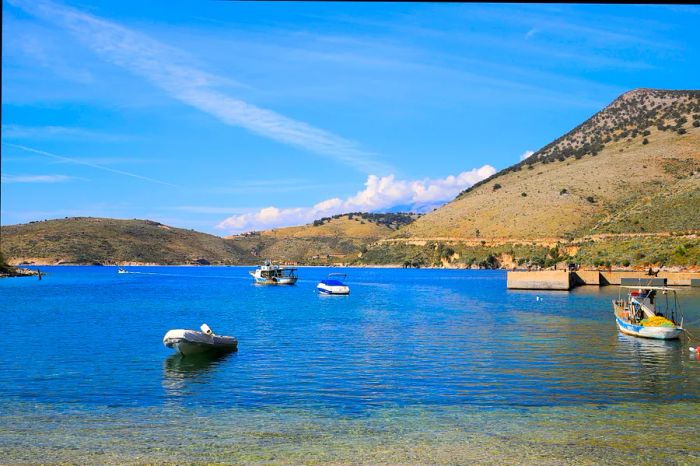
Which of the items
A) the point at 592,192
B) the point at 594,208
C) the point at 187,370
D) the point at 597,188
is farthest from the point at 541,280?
the point at 597,188

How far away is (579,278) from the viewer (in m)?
101

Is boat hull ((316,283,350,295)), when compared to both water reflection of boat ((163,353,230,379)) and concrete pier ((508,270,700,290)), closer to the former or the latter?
concrete pier ((508,270,700,290))

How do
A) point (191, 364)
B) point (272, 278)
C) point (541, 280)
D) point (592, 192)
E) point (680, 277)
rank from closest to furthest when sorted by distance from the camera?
point (191, 364) → point (680, 277) → point (541, 280) → point (272, 278) → point (592, 192)

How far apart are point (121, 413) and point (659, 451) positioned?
50.2 feet

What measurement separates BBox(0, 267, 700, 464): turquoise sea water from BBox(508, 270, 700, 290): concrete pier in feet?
148

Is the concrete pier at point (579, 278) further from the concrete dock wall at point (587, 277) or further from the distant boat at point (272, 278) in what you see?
the distant boat at point (272, 278)

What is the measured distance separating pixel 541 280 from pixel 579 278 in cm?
948

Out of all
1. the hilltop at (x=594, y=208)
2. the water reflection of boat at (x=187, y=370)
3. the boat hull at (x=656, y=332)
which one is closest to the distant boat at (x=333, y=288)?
the hilltop at (x=594, y=208)

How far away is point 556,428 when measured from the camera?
1850cm

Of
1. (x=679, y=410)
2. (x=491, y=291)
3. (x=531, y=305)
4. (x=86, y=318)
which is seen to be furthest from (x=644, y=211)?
(x=679, y=410)

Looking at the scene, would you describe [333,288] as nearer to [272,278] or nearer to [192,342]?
[272,278]

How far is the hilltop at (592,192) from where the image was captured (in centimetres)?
13250

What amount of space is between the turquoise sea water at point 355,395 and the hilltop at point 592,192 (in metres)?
91.5

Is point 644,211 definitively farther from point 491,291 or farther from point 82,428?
point 82,428
